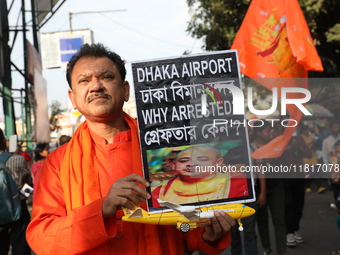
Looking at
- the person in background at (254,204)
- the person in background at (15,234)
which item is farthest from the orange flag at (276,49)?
the person in background at (15,234)

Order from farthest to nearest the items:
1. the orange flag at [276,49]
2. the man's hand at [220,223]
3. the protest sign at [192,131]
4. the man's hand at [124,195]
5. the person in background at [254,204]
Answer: the person in background at [254,204] → the orange flag at [276,49] → the protest sign at [192,131] → the man's hand at [220,223] → the man's hand at [124,195]

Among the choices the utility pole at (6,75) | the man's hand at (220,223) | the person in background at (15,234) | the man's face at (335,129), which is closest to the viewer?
the man's hand at (220,223)

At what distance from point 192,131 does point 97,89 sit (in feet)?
1.53

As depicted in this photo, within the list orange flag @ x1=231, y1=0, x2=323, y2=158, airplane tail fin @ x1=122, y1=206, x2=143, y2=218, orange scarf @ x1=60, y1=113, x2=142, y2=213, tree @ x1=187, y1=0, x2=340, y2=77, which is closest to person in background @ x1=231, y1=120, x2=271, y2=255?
orange flag @ x1=231, y1=0, x2=323, y2=158

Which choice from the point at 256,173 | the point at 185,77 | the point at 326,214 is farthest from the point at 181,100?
the point at 326,214

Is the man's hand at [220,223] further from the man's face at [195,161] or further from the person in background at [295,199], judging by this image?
the person in background at [295,199]

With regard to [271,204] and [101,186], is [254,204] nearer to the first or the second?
[271,204]

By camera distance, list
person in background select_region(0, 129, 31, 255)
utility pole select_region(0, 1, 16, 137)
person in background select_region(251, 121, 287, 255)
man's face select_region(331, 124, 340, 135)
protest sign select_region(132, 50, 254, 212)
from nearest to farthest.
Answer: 1. protest sign select_region(132, 50, 254, 212)
2. person in background select_region(0, 129, 31, 255)
3. person in background select_region(251, 121, 287, 255)
4. man's face select_region(331, 124, 340, 135)
5. utility pole select_region(0, 1, 16, 137)

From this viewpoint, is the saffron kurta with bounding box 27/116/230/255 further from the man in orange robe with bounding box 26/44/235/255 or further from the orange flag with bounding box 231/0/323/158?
the orange flag with bounding box 231/0/323/158

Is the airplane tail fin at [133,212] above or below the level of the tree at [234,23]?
below

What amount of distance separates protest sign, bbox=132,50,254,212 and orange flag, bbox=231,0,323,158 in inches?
140

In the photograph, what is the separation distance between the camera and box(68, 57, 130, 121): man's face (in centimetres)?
238

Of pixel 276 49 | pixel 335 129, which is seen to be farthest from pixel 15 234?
pixel 335 129

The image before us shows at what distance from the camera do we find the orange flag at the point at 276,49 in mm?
6117
